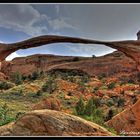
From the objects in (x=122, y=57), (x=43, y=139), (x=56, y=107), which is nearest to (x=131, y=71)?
(x=122, y=57)

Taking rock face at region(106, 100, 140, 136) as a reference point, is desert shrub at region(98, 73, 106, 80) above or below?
above

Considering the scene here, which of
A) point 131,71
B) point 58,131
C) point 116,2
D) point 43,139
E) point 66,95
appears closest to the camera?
point 43,139

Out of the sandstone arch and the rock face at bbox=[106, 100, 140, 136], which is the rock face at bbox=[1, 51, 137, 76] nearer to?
the rock face at bbox=[106, 100, 140, 136]

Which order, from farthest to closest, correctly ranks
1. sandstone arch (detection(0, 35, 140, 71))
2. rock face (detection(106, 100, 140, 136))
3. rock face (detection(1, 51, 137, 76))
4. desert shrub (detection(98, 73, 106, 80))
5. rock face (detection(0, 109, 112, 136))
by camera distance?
rock face (detection(1, 51, 137, 76)), desert shrub (detection(98, 73, 106, 80)), rock face (detection(106, 100, 140, 136)), sandstone arch (detection(0, 35, 140, 71)), rock face (detection(0, 109, 112, 136))

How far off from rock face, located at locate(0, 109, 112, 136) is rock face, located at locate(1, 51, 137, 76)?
1387 inches

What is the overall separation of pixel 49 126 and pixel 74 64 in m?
40.7

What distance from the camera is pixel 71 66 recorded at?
48094 mm

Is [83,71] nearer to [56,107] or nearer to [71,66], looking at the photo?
[71,66]

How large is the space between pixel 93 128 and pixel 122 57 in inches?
1574

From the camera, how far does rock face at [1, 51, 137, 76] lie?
45.2 metres

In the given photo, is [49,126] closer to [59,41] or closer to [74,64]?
[59,41]

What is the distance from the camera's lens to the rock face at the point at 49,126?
26.1 feet

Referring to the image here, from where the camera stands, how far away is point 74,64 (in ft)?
160

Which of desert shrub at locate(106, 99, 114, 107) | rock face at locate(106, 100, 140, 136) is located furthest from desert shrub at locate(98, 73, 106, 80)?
rock face at locate(106, 100, 140, 136)
